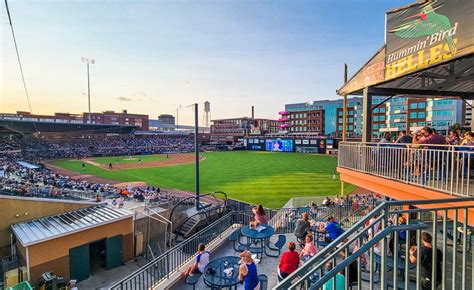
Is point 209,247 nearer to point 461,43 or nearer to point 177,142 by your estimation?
point 461,43

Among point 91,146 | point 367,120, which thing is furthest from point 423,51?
point 91,146

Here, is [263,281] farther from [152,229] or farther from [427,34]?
[152,229]

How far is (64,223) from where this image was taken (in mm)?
12938

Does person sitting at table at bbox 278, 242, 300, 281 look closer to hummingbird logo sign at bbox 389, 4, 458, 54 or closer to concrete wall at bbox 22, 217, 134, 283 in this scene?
hummingbird logo sign at bbox 389, 4, 458, 54

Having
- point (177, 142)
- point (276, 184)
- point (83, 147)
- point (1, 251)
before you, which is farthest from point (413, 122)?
point (83, 147)

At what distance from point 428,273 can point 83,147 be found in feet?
256

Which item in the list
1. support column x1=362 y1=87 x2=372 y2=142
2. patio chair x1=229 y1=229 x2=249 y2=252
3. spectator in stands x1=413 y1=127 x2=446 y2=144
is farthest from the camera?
support column x1=362 y1=87 x2=372 y2=142

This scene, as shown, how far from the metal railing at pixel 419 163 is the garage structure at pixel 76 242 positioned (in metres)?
12.2

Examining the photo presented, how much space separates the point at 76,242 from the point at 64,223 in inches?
59.1

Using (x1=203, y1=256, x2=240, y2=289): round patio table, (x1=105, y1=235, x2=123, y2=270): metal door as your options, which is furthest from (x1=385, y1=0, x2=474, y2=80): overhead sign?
(x1=105, y1=235, x2=123, y2=270): metal door

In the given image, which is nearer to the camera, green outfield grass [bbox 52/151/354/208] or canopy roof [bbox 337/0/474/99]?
canopy roof [bbox 337/0/474/99]

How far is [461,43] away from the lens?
20.3 feet

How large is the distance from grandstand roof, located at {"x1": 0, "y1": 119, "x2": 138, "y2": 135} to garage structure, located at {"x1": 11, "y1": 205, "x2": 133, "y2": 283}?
134 ft

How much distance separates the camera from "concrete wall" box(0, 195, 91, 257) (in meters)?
12.5
